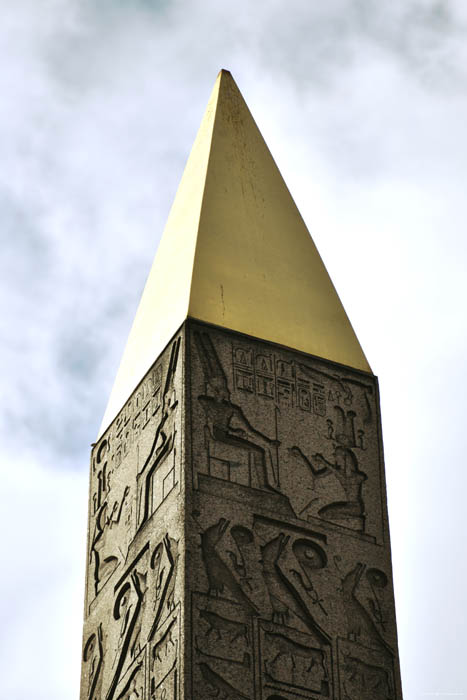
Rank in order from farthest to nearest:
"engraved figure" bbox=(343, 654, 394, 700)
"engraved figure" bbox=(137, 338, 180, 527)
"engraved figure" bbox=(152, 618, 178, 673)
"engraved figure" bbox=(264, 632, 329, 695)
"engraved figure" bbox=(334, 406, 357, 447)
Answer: "engraved figure" bbox=(334, 406, 357, 447) → "engraved figure" bbox=(137, 338, 180, 527) → "engraved figure" bbox=(343, 654, 394, 700) → "engraved figure" bbox=(264, 632, 329, 695) → "engraved figure" bbox=(152, 618, 178, 673)

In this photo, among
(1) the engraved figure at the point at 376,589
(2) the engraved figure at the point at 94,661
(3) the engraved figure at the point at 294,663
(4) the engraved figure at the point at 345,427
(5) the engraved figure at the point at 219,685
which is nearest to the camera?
(5) the engraved figure at the point at 219,685

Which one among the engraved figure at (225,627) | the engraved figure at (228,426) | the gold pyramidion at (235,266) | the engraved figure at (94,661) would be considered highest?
the gold pyramidion at (235,266)

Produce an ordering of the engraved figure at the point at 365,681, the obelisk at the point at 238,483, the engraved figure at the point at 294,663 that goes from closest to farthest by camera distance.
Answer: the engraved figure at the point at 294,663, the obelisk at the point at 238,483, the engraved figure at the point at 365,681

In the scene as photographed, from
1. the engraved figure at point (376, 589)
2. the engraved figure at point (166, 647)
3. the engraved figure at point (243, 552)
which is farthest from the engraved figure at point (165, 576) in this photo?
the engraved figure at point (376, 589)

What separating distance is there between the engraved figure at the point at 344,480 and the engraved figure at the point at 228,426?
0.22 meters

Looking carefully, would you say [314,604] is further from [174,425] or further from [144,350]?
[144,350]

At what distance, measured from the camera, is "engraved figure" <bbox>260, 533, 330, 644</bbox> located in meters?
12.4

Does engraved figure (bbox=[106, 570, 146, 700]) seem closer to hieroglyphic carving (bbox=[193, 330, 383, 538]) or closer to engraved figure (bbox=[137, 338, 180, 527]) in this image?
engraved figure (bbox=[137, 338, 180, 527])

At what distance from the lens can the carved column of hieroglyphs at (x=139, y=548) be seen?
12.3 meters

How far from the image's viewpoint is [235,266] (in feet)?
45.0

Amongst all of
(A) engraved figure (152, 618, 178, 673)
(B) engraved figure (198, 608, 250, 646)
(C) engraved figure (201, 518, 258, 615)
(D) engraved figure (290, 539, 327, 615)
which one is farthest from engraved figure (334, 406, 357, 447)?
(A) engraved figure (152, 618, 178, 673)

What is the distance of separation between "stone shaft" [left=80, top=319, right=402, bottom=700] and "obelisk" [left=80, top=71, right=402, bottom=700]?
0.5 inches

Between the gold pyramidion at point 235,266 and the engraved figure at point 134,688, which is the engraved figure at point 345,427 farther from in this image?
the engraved figure at point 134,688

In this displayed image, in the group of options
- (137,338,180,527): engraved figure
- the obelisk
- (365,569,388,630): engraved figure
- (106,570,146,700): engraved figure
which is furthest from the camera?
(137,338,180,527): engraved figure
